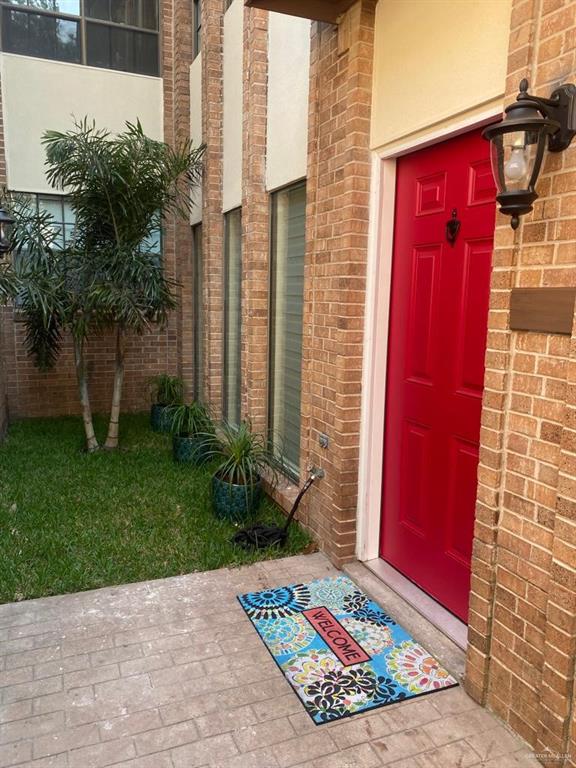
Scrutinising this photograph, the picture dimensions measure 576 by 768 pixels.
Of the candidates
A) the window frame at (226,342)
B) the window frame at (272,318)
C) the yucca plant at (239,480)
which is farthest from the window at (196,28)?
the yucca plant at (239,480)

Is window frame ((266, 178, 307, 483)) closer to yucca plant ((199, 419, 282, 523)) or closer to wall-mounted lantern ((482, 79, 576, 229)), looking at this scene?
yucca plant ((199, 419, 282, 523))

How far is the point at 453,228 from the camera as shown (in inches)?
115

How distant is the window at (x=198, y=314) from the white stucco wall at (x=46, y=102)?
1.89 m

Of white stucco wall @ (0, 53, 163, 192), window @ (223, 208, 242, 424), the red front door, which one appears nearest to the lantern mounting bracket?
the red front door

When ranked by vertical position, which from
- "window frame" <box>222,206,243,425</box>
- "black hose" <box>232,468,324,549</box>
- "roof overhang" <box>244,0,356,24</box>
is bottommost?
"black hose" <box>232,468,324,549</box>

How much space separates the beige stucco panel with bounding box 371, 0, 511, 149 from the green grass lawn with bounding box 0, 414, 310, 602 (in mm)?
2747

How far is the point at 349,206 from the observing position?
3381 millimetres

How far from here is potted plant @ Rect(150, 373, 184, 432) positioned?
707 centimetres

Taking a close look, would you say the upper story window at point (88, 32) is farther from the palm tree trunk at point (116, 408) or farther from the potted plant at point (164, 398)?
the potted plant at point (164, 398)

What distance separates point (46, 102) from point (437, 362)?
6.63 meters

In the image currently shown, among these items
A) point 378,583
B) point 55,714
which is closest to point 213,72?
point 378,583

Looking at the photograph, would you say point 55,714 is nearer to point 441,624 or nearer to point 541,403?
point 441,624

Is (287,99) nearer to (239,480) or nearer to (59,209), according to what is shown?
(239,480)

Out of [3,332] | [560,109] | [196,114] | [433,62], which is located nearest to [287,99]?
[433,62]
